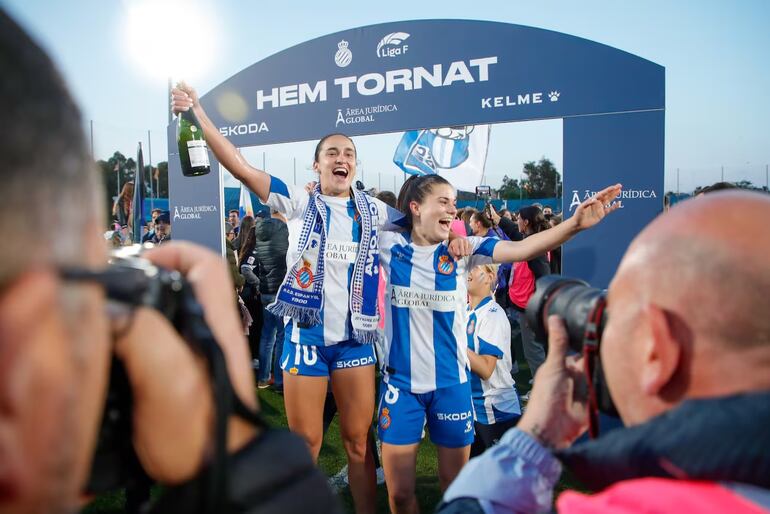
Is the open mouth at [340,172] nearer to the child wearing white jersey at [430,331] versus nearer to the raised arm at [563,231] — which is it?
the child wearing white jersey at [430,331]

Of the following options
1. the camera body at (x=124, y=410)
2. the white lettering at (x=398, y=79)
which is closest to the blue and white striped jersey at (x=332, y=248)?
the camera body at (x=124, y=410)

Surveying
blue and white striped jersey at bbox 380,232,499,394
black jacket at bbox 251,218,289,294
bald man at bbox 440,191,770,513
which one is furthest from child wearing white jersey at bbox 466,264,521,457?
black jacket at bbox 251,218,289,294

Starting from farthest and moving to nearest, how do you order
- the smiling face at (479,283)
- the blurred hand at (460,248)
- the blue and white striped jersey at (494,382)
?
the smiling face at (479,283), the blue and white striped jersey at (494,382), the blurred hand at (460,248)

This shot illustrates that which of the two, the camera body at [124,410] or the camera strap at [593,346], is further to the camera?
the camera strap at [593,346]

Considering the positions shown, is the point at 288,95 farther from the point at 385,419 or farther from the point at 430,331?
the point at 385,419

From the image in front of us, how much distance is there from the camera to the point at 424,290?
9.97 feet

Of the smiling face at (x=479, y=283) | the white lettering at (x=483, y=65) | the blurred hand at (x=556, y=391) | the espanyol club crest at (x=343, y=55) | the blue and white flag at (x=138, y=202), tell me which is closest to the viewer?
the blurred hand at (x=556, y=391)

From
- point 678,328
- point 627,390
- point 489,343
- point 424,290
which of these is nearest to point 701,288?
point 678,328

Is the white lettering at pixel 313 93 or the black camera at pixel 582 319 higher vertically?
the white lettering at pixel 313 93

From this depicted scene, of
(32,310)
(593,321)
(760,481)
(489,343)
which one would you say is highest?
(32,310)

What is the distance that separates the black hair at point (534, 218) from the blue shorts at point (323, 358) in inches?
145

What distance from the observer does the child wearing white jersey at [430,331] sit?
2.76 metres

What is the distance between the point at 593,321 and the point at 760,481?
351mm

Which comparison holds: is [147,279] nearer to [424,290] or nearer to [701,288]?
[701,288]
